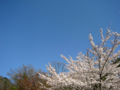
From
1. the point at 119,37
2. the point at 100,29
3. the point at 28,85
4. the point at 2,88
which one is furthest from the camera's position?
the point at 2,88

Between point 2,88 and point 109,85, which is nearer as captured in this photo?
point 109,85

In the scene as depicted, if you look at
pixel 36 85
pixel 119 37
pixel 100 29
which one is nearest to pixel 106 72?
pixel 119 37

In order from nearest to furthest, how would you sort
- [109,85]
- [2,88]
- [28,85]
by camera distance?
[109,85] → [28,85] → [2,88]

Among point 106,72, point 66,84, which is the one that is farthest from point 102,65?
point 66,84

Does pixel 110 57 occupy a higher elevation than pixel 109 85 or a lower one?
higher

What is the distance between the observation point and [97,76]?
4.20 meters

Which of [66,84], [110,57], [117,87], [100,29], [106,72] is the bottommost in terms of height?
[117,87]

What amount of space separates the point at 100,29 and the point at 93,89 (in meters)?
2.44

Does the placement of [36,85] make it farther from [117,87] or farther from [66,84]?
[117,87]

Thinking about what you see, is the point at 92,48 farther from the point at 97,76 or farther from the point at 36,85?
the point at 36,85

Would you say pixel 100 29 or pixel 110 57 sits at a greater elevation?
pixel 100 29

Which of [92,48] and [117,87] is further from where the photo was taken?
[92,48]

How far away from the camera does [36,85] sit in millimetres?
10922

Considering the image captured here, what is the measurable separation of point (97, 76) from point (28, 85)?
8520 millimetres
